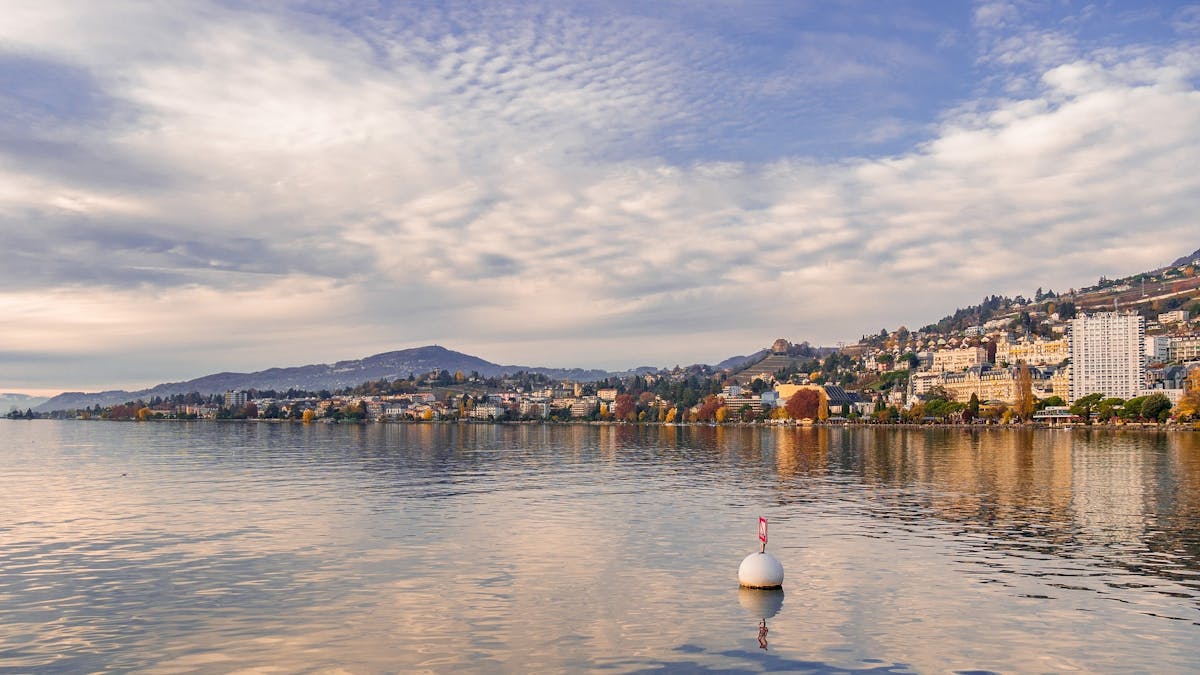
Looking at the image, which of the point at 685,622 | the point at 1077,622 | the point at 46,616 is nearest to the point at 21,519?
the point at 46,616

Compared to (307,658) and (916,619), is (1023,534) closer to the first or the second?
(916,619)

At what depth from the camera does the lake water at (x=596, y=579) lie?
20859 millimetres

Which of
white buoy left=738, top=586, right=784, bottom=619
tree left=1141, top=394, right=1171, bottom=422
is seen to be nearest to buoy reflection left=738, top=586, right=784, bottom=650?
white buoy left=738, top=586, right=784, bottom=619

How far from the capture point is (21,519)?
44125 mm

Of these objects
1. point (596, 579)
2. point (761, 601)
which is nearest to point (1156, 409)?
point (596, 579)

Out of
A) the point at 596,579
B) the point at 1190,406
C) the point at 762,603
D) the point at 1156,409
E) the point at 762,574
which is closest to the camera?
the point at 762,603

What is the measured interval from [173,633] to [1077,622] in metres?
21.5

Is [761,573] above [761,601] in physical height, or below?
above

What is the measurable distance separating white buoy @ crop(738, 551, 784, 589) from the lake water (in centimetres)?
59

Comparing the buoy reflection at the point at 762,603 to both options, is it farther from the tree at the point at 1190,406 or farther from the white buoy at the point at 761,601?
the tree at the point at 1190,406

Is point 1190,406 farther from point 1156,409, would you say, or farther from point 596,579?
point 596,579

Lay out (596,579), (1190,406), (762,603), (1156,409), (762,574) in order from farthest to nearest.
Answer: (1156,409) < (1190,406) < (596,579) < (762,574) < (762,603)

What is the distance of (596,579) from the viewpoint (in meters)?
28.9

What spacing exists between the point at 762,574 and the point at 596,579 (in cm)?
508
